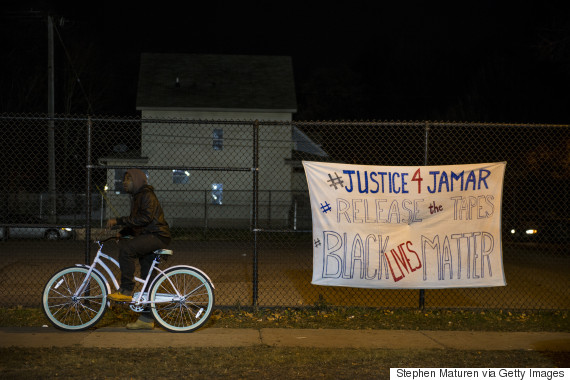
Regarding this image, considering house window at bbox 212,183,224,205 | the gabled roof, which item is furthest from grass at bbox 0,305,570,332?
the gabled roof

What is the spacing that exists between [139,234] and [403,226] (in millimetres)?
3333

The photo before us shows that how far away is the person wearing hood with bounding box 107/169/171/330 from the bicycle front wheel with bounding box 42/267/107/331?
0.26 meters

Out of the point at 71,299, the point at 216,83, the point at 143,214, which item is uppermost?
the point at 216,83

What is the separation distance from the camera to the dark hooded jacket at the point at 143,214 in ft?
23.3

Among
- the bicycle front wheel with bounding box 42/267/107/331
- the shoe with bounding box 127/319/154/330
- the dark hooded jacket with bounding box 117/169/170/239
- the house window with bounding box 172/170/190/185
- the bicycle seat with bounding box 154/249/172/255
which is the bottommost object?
the shoe with bounding box 127/319/154/330

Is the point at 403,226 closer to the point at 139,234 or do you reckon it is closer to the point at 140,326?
the point at 139,234

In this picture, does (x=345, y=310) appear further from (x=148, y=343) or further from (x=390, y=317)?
(x=148, y=343)

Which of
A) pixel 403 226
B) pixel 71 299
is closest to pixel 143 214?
pixel 71 299

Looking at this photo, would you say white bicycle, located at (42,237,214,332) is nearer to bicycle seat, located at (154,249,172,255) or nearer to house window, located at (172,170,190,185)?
bicycle seat, located at (154,249,172,255)

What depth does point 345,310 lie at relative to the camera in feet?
27.6

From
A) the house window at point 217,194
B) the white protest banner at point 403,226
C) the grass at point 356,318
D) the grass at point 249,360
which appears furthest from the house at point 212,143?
the grass at point 249,360

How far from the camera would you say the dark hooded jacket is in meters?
7.09

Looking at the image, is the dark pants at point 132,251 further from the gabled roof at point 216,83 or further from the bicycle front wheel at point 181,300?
the gabled roof at point 216,83

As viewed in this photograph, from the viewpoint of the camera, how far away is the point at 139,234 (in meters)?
7.23
